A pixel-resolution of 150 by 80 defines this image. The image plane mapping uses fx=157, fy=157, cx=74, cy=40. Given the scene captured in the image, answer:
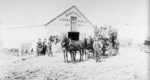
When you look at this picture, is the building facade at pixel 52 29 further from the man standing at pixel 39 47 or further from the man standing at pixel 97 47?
the man standing at pixel 97 47

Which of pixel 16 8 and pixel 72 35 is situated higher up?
pixel 16 8

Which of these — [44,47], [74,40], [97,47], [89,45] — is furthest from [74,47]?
[44,47]

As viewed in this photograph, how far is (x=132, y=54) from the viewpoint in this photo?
2525 millimetres

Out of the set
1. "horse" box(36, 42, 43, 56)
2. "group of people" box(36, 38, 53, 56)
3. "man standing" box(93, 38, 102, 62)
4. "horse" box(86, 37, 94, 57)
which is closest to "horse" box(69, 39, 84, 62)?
"horse" box(86, 37, 94, 57)

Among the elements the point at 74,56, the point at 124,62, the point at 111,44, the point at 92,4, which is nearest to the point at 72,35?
the point at 74,56

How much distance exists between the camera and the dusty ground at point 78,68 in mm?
1779

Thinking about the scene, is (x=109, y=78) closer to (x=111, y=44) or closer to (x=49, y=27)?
(x=111, y=44)

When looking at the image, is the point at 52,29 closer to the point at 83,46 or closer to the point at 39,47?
the point at 39,47

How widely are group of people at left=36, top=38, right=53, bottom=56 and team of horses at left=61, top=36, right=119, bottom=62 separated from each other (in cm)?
27

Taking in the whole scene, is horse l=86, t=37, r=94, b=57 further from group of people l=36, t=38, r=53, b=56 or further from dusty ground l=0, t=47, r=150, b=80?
group of people l=36, t=38, r=53, b=56

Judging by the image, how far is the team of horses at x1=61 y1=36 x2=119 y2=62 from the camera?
2.24 metres

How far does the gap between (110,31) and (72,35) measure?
65cm

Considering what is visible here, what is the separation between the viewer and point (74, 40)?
2348 mm

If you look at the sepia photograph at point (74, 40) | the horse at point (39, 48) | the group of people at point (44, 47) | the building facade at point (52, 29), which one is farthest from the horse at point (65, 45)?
the horse at point (39, 48)
